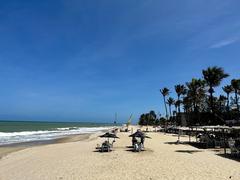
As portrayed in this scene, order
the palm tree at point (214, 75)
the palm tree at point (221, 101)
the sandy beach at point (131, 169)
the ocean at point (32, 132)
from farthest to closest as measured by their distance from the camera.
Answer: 1. the palm tree at point (221, 101)
2. the palm tree at point (214, 75)
3. the ocean at point (32, 132)
4. the sandy beach at point (131, 169)

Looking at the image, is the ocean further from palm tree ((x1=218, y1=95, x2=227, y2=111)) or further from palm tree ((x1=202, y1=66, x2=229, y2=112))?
palm tree ((x1=218, y1=95, x2=227, y2=111))

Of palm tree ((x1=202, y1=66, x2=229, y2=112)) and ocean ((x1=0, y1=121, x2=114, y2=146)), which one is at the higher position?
palm tree ((x1=202, y1=66, x2=229, y2=112))

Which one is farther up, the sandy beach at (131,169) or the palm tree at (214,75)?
the palm tree at (214,75)

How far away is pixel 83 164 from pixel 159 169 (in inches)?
168

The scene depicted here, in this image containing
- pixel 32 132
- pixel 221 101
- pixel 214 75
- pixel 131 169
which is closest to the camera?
pixel 131 169

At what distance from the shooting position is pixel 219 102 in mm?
73312

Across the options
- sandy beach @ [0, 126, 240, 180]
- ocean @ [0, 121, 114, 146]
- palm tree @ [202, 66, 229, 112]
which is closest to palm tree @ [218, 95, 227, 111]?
palm tree @ [202, 66, 229, 112]

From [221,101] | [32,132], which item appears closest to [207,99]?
[221,101]

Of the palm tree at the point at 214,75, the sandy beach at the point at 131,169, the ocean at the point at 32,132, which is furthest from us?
the palm tree at the point at 214,75

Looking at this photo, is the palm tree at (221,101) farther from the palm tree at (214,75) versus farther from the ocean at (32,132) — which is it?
the ocean at (32,132)

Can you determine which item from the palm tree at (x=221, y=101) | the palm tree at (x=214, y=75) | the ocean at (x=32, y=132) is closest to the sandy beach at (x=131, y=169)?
the ocean at (x=32, y=132)

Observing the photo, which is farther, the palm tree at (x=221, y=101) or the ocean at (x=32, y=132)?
the palm tree at (x=221, y=101)

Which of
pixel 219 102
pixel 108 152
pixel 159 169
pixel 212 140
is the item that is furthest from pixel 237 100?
pixel 159 169

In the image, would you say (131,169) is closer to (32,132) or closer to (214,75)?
(214,75)
